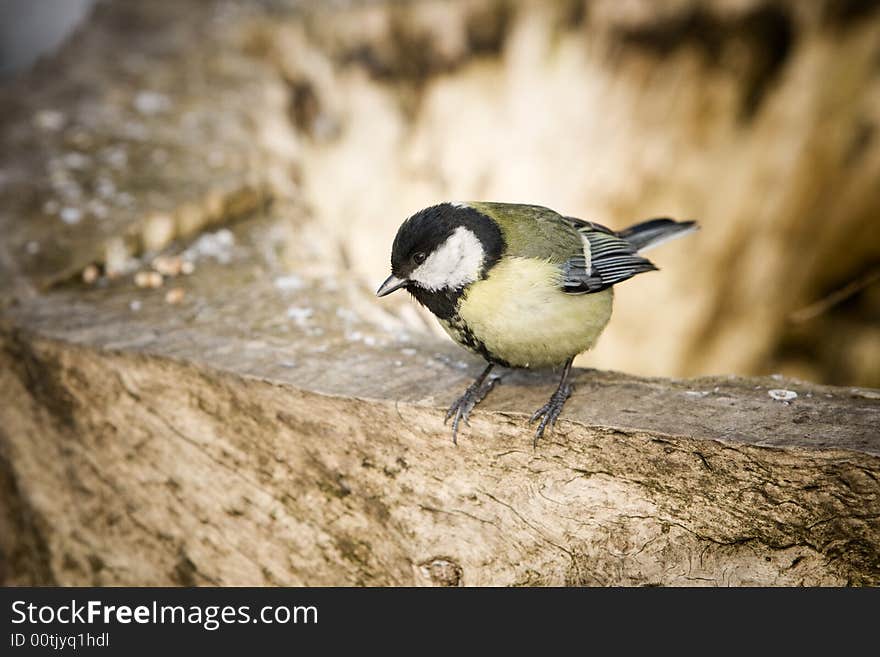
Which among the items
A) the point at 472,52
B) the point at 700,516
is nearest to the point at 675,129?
the point at 472,52

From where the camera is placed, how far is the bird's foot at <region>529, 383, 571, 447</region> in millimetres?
1924

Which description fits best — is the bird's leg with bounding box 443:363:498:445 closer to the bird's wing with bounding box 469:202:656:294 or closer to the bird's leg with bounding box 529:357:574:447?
the bird's leg with bounding box 529:357:574:447

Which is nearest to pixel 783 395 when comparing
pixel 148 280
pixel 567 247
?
pixel 567 247

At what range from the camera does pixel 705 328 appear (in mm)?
4707

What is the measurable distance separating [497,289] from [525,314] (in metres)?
0.10

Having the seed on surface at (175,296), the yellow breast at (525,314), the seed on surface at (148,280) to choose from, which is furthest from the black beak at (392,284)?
the seed on surface at (148,280)

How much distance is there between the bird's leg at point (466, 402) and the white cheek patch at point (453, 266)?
0.85ft

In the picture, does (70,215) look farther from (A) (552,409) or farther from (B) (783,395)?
(B) (783,395)

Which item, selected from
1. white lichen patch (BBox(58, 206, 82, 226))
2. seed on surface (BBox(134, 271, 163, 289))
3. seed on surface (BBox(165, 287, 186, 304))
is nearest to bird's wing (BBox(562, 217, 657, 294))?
seed on surface (BBox(165, 287, 186, 304))

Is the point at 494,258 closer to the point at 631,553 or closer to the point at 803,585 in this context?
the point at 631,553

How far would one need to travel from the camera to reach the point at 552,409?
1.95 meters

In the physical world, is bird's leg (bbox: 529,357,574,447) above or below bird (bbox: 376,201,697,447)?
below
